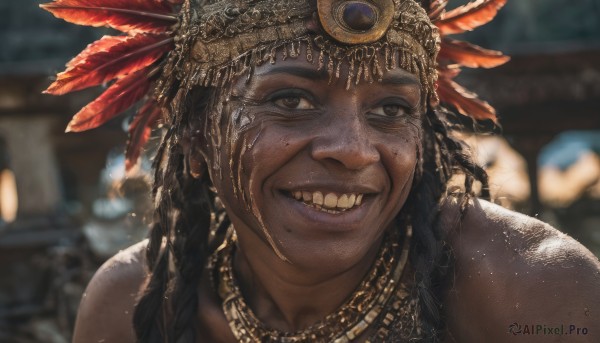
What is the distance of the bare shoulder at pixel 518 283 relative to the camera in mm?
2496

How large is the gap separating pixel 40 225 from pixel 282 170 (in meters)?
5.03

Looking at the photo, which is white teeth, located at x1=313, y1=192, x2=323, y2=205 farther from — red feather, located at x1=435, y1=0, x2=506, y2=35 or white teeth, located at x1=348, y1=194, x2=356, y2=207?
red feather, located at x1=435, y1=0, x2=506, y2=35

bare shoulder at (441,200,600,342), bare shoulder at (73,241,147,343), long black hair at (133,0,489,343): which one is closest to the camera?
bare shoulder at (441,200,600,342)

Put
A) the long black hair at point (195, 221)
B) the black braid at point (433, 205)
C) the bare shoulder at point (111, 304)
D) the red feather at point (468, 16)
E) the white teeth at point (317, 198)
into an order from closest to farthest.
A: the white teeth at point (317, 198) → the black braid at point (433, 205) → the long black hair at point (195, 221) → the red feather at point (468, 16) → the bare shoulder at point (111, 304)

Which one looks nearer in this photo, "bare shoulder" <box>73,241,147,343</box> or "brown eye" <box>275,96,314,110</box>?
"brown eye" <box>275,96,314,110</box>

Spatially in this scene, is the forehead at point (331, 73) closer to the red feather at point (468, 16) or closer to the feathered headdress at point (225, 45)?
the feathered headdress at point (225, 45)

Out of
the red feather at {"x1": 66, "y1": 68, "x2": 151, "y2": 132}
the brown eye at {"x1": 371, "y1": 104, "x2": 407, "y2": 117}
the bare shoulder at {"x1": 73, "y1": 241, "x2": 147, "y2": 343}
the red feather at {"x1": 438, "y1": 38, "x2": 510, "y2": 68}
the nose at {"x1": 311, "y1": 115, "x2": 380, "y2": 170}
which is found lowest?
the bare shoulder at {"x1": 73, "y1": 241, "x2": 147, "y2": 343}

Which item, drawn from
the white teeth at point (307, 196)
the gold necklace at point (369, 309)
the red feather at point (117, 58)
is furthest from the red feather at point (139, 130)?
the white teeth at point (307, 196)

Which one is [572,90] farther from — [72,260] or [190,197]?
[190,197]

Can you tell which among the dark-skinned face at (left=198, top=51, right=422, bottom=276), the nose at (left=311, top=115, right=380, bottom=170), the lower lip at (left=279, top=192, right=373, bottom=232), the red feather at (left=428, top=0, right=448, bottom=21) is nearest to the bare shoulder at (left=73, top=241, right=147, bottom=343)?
the dark-skinned face at (left=198, top=51, right=422, bottom=276)

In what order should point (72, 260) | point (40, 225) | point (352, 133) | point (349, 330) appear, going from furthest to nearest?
1. point (40, 225)
2. point (72, 260)
3. point (349, 330)
4. point (352, 133)

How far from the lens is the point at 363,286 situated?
2.91 metres

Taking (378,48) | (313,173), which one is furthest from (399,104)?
(313,173)

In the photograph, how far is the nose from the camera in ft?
8.25
